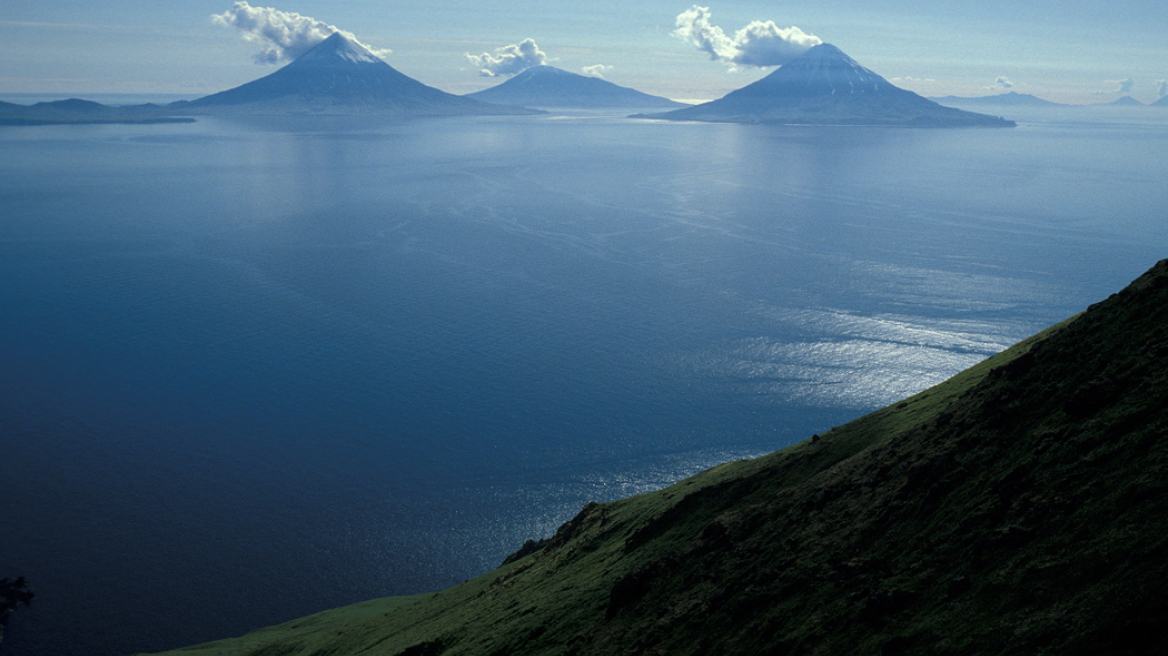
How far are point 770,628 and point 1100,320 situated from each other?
16113 mm

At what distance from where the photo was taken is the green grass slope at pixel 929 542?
54.4ft

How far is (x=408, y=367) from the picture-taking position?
251 feet

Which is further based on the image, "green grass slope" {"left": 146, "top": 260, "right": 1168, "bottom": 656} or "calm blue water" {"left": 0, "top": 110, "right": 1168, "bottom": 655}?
"calm blue water" {"left": 0, "top": 110, "right": 1168, "bottom": 655}

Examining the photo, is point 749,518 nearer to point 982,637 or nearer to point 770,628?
point 770,628

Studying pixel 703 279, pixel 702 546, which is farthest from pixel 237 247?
pixel 702 546

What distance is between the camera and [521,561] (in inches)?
1603

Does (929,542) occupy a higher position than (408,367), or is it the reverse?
(929,542)

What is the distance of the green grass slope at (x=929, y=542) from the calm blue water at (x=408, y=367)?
72.5 ft

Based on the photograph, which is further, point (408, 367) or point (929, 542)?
point (408, 367)

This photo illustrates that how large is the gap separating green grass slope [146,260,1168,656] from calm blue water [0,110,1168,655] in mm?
22111

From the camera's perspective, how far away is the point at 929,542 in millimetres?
20781

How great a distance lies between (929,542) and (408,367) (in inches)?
2468

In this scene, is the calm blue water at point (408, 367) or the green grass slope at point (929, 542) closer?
the green grass slope at point (929, 542)

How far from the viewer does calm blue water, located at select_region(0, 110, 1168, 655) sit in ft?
170
